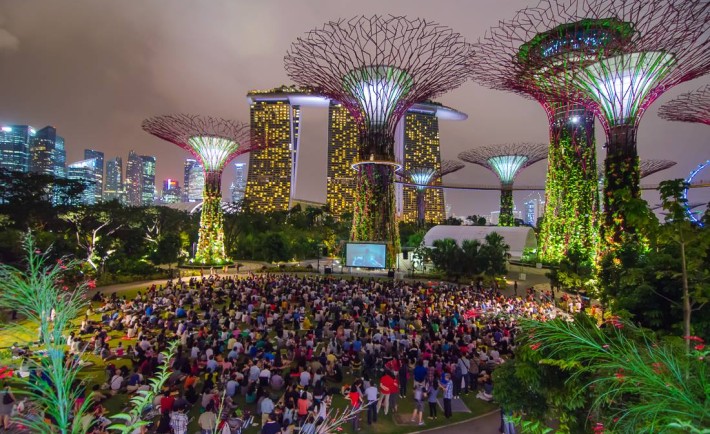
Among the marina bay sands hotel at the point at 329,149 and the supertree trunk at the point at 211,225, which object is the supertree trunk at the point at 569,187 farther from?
the marina bay sands hotel at the point at 329,149

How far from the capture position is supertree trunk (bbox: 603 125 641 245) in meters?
22.2

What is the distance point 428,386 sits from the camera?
32.8ft

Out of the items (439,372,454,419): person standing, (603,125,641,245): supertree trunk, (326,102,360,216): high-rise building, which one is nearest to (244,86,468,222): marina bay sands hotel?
(326,102,360,216): high-rise building

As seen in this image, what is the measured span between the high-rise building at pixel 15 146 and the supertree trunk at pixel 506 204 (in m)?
157

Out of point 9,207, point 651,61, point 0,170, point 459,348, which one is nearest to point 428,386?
point 459,348

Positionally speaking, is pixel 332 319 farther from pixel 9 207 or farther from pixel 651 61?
pixel 9 207

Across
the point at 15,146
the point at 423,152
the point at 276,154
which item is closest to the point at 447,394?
the point at 276,154

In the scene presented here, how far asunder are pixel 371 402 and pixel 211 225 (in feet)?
115

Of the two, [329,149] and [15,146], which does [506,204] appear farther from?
[15,146]

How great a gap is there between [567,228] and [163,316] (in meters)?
34.7

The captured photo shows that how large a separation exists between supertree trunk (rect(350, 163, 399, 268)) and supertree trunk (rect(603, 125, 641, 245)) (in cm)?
1789

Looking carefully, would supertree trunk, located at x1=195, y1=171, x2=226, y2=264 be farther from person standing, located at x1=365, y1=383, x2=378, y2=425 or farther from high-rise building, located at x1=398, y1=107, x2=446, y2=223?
high-rise building, located at x1=398, y1=107, x2=446, y2=223

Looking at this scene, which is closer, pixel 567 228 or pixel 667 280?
pixel 667 280

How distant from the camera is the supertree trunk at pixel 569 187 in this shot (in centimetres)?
3656
